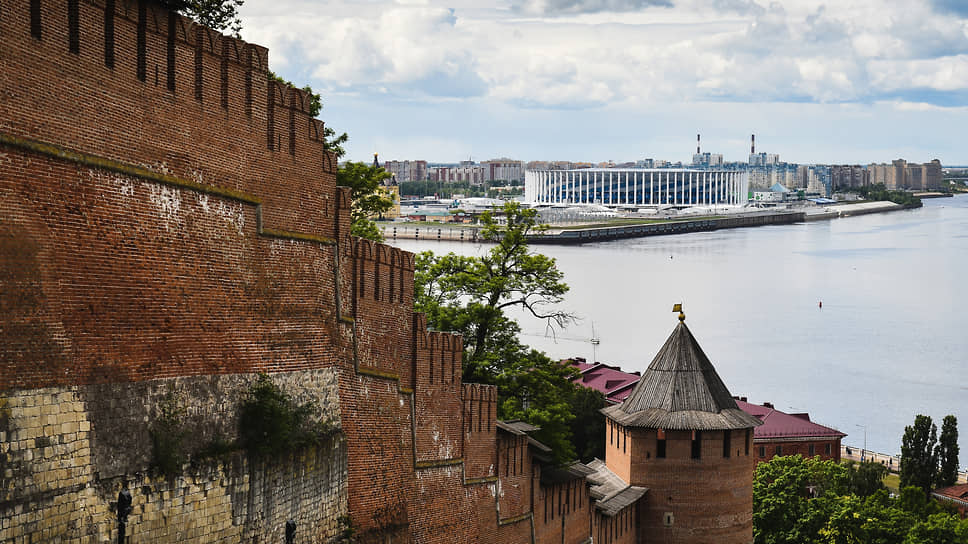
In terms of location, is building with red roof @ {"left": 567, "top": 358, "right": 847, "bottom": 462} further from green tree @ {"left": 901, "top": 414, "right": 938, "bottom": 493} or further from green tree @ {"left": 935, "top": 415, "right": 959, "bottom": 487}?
green tree @ {"left": 935, "top": 415, "right": 959, "bottom": 487}

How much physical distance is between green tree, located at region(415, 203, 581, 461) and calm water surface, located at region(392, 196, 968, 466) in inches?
1370

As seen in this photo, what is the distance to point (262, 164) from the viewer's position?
526 inches

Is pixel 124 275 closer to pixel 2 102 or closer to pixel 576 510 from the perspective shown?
pixel 2 102

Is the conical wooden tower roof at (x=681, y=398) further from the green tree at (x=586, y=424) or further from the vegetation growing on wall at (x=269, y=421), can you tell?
the vegetation growing on wall at (x=269, y=421)

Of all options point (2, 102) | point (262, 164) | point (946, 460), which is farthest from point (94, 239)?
point (946, 460)

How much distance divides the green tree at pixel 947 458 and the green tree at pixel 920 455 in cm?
31

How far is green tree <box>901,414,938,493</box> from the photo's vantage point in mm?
47531

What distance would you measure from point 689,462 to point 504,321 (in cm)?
632

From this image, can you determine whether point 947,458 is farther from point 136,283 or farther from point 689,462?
point 136,283

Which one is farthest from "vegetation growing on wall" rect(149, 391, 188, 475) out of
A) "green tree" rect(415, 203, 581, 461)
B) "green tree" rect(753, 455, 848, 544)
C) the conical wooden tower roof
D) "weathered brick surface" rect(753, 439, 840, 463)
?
"weathered brick surface" rect(753, 439, 840, 463)

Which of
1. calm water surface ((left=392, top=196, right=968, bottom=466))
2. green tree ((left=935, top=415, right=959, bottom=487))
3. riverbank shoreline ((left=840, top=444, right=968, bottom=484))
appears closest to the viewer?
green tree ((left=935, top=415, right=959, bottom=487))

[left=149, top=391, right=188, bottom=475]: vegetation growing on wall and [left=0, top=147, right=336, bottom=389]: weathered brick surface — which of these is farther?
[left=149, top=391, right=188, bottom=475]: vegetation growing on wall

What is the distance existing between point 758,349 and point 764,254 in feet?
207

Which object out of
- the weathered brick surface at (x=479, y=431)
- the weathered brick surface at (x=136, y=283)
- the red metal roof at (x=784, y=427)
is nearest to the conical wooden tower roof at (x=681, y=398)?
the weathered brick surface at (x=479, y=431)
